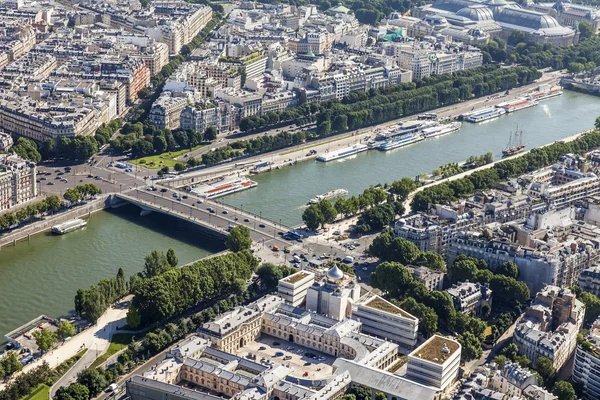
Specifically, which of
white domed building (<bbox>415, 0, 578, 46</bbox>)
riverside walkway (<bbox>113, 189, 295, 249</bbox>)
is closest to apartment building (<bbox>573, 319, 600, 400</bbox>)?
riverside walkway (<bbox>113, 189, 295, 249</bbox>)

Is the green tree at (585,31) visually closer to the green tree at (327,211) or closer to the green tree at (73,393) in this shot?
the green tree at (327,211)

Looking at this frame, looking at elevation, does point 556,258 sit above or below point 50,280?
above

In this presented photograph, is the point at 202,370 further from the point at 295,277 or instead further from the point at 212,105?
the point at 212,105

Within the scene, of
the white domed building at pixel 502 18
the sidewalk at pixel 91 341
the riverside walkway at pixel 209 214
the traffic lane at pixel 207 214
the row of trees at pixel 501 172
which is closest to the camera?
the sidewalk at pixel 91 341

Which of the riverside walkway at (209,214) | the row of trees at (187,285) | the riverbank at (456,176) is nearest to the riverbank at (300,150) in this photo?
the riverside walkway at (209,214)

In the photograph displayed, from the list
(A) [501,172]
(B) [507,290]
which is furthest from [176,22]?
(B) [507,290]

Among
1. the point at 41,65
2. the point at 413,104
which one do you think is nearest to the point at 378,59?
the point at 413,104

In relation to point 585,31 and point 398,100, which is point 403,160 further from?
point 585,31
